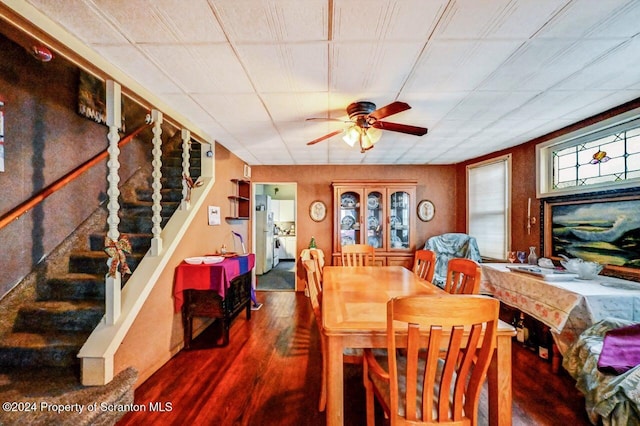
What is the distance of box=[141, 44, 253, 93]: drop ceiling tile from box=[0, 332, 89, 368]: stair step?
1.96 metres

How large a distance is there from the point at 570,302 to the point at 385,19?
7.66ft

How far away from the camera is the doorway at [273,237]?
5246 millimetres

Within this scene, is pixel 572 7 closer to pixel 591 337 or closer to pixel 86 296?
pixel 591 337

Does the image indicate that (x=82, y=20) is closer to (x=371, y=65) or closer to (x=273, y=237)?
(x=371, y=65)

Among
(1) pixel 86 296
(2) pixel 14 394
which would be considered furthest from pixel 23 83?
(2) pixel 14 394

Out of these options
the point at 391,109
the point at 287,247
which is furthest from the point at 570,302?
the point at 287,247

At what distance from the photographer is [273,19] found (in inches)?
51.6

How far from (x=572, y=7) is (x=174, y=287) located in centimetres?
331

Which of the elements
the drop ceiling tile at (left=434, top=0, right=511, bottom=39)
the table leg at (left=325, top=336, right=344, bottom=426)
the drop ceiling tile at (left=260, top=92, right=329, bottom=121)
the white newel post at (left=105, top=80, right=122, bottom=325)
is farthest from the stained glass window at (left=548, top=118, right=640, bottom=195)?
the white newel post at (left=105, top=80, right=122, bottom=325)

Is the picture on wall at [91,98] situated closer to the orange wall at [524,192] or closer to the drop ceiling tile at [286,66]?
the drop ceiling tile at [286,66]

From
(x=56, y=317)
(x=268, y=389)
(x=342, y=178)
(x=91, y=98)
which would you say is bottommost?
(x=268, y=389)

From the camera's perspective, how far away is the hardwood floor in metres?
1.70

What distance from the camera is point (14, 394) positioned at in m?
1.54

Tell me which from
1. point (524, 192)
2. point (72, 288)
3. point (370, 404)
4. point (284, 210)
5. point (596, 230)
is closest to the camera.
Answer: point (370, 404)
